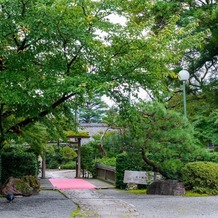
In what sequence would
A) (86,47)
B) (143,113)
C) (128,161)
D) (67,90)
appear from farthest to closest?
1. (128,161)
2. (143,113)
3. (86,47)
4. (67,90)

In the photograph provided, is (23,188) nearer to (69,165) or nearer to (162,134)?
(162,134)

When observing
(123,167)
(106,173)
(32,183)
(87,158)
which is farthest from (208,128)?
(87,158)

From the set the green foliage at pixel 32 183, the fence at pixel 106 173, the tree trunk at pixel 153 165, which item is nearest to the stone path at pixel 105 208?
the green foliage at pixel 32 183

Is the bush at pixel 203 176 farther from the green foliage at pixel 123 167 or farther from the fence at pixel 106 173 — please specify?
the fence at pixel 106 173

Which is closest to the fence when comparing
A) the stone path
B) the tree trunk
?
the tree trunk

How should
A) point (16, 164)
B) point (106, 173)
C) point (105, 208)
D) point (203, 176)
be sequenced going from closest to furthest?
point (105, 208) → point (203, 176) → point (16, 164) → point (106, 173)

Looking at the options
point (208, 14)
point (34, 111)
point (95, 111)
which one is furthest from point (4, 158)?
point (95, 111)

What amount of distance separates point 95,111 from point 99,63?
32728 millimetres

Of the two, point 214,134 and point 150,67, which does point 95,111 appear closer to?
point 214,134

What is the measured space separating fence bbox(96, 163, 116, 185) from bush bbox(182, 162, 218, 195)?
4.26m

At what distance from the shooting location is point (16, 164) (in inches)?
590

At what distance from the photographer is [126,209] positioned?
8.73 metres

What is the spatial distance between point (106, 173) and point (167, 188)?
19.3 feet

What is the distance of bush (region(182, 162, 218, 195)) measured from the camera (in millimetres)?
12070
